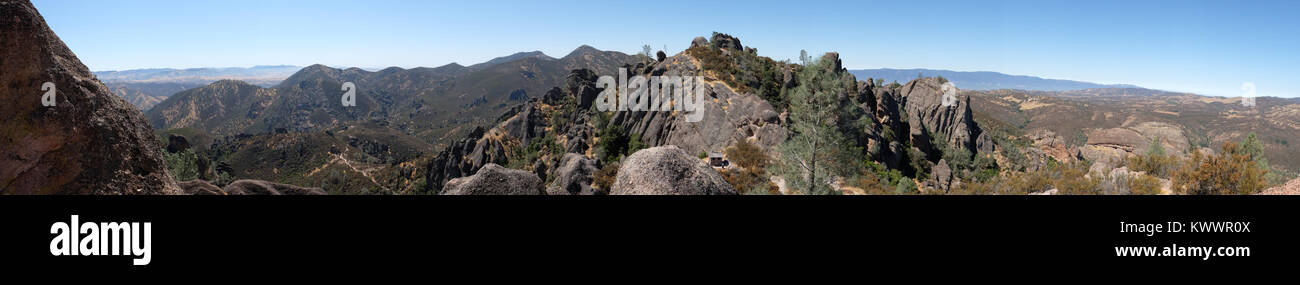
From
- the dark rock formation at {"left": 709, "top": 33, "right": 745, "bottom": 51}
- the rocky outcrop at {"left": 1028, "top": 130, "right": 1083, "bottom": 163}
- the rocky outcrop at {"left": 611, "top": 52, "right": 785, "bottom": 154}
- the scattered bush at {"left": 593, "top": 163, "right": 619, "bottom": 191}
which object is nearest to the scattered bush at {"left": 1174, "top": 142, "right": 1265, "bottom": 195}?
the rocky outcrop at {"left": 611, "top": 52, "right": 785, "bottom": 154}

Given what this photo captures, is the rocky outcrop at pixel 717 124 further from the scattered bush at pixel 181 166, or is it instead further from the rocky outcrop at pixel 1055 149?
the rocky outcrop at pixel 1055 149

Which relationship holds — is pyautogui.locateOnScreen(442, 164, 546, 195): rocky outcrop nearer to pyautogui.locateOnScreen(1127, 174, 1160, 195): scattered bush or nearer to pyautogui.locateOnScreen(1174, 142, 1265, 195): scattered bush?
pyautogui.locateOnScreen(1127, 174, 1160, 195): scattered bush

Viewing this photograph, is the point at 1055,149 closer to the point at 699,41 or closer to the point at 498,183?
the point at 699,41

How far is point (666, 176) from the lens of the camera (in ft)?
27.8

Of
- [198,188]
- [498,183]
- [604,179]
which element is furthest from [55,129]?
[604,179]

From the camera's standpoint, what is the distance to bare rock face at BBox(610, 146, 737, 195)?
8.39 m

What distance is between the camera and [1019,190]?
18.7 m

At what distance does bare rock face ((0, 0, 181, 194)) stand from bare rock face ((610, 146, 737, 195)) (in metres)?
8.78

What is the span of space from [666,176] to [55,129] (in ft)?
34.9

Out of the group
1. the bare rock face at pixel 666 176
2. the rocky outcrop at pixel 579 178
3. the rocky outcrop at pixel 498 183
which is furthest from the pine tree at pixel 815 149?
the rocky outcrop at pixel 498 183
